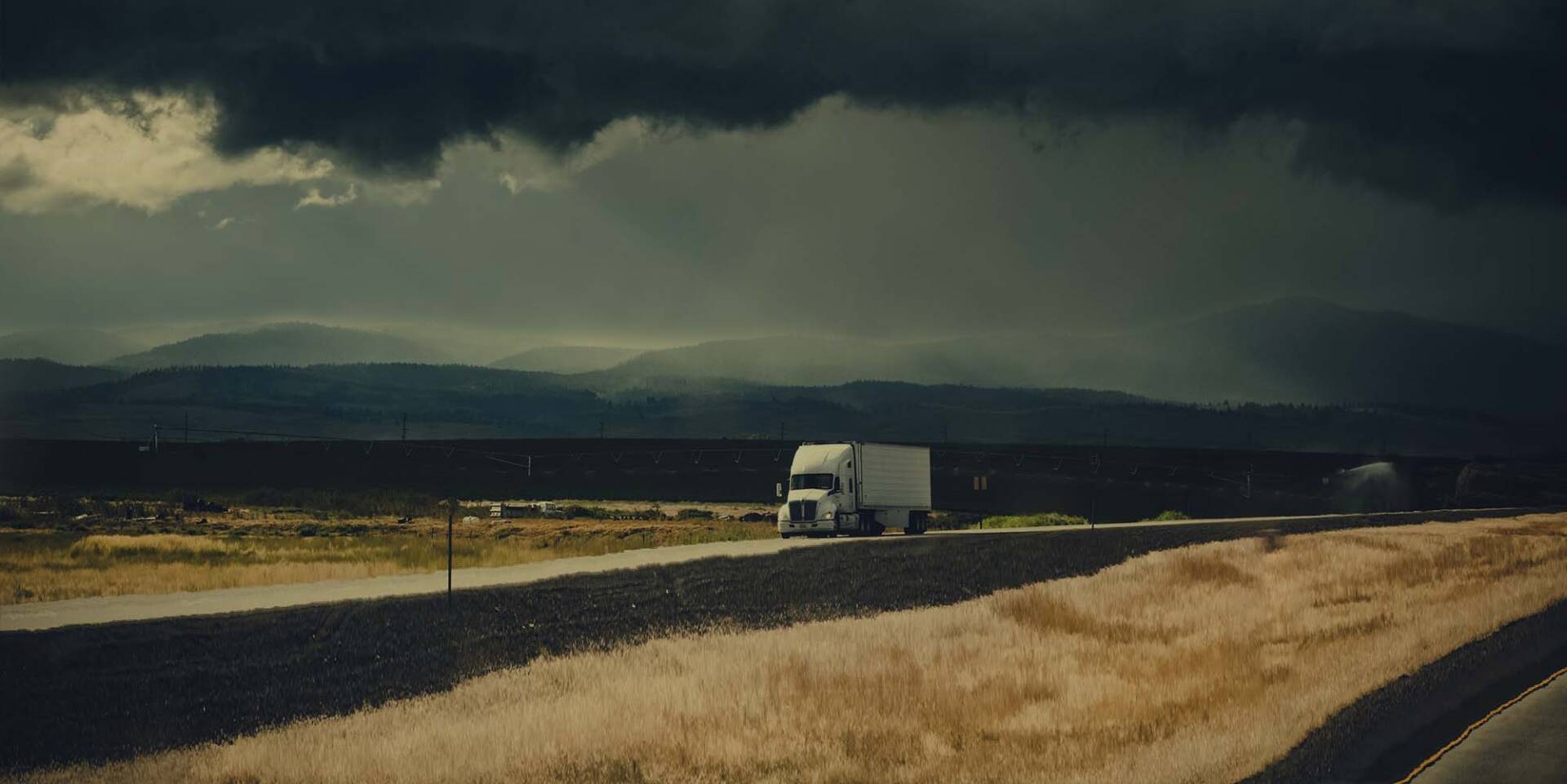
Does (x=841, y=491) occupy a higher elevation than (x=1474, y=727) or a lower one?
higher

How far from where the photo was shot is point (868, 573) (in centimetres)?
4556

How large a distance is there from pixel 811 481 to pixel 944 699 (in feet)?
133

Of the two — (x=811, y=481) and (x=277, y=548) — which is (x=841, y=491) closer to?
(x=811, y=481)

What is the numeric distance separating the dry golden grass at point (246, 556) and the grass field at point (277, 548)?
0.20ft

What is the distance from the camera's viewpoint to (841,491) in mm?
62469

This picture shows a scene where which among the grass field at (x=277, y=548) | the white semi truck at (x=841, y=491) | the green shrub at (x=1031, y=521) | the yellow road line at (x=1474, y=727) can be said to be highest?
the white semi truck at (x=841, y=491)

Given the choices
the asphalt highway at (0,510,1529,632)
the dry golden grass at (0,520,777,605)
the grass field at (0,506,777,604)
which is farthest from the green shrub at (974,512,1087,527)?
the asphalt highway at (0,510,1529,632)

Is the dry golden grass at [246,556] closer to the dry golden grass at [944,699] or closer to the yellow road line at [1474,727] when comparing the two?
the dry golden grass at [944,699]

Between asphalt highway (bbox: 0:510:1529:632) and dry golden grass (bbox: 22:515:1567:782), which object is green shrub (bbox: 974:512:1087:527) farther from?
dry golden grass (bbox: 22:515:1567:782)

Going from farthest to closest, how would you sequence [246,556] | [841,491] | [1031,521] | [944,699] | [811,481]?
[1031,521] → [811,481] → [841,491] → [246,556] → [944,699]

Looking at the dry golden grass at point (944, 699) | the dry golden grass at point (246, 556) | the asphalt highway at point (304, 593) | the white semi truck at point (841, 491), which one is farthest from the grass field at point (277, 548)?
the dry golden grass at point (944, 699)

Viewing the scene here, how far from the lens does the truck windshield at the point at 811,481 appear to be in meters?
62.4

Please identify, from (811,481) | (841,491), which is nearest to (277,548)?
(811,481)

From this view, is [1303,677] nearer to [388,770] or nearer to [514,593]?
[388,770]
